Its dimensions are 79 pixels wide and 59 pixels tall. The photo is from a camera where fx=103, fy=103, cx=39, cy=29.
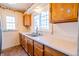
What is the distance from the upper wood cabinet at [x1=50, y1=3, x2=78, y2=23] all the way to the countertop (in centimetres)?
33

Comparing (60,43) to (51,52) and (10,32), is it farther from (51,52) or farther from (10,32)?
(10,32)

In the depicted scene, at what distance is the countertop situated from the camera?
1.10 m

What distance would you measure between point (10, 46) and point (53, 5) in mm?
871

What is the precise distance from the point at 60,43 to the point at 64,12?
478mm

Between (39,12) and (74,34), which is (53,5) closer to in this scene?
(39,12)

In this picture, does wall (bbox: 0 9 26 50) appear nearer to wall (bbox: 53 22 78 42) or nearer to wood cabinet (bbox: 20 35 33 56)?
wood cabinet (bbox: 20 35 33 56)

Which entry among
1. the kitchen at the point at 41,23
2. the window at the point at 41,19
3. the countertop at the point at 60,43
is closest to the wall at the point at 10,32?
the kitchen at the point at 41,23

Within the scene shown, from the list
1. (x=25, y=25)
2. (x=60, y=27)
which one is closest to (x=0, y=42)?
(x=25, y=25)

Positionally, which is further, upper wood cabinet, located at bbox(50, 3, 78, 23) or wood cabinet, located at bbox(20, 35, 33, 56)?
wood cabinet, located at bbox(20, 35, 33, 56)

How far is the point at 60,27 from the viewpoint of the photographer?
181 cm

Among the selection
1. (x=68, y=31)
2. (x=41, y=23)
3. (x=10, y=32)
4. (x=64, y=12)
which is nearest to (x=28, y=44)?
(x=41, y=23)

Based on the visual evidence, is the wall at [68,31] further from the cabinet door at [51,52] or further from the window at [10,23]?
the window at [10,23]

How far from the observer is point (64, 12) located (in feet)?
4.24

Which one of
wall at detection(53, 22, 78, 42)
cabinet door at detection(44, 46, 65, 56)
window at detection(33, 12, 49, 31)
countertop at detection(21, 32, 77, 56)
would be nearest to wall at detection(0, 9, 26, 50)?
countertop at detection(21, 32, 77, 56)
